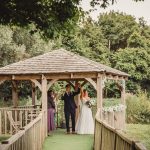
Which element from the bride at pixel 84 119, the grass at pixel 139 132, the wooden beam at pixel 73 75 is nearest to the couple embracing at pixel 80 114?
the bride at pixel 84 119

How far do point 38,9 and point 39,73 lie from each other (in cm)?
716

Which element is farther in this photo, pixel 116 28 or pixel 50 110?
pixel 116 28

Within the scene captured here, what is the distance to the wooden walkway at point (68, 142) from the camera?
15438 millimetres

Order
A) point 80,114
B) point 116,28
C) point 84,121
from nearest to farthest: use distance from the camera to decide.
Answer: point 84,121, point 80,114, point 116,28

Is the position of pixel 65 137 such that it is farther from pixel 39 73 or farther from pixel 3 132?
pixel 3 132

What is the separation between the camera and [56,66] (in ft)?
67.6

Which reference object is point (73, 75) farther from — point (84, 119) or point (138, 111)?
point (138, 111)

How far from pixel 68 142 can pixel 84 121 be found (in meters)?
3.36

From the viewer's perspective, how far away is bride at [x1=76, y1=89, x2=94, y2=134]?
19859mm

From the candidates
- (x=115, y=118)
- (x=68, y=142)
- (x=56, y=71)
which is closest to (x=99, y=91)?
(x=56, y=71)

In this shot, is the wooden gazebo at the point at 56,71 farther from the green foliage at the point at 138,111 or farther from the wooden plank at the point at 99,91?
the green foliage at the point at 138,111

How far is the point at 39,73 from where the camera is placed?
20.0 meters

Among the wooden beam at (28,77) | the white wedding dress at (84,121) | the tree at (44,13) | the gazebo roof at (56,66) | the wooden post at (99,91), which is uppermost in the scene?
the tree at (44,13)

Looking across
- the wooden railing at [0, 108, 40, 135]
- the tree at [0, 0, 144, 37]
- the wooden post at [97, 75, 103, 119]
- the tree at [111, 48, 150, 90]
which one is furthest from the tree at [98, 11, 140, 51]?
the tree at [0, 0, 144, 37]
